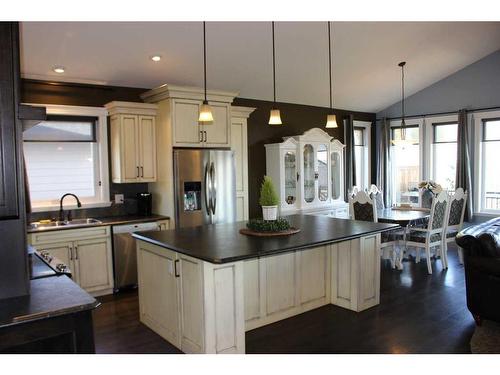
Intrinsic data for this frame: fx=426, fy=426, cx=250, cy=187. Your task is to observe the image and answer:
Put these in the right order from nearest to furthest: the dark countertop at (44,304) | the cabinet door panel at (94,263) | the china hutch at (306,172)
→ the dark countertop at (44,304) < the cabinet door panel at (94,263) < the china hutch at (306,172)

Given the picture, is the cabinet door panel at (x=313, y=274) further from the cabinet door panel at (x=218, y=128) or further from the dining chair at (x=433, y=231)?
the cabinet door panel at (x=218, y=128)

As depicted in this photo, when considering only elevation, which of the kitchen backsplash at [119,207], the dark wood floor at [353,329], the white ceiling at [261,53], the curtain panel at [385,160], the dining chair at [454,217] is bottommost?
the dark wood floor at [353,329]

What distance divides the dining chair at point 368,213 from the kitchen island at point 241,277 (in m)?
A: 1.22

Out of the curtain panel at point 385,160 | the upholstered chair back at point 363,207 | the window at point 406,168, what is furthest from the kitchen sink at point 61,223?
the window at point 406,168

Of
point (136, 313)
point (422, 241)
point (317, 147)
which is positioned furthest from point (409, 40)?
point (136, 313)

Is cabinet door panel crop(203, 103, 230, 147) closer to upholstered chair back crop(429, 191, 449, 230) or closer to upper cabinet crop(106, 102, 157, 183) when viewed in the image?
upper cabinet crop(106, 102, 157, 183)

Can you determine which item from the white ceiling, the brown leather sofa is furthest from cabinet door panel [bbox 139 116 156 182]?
the brown leather sofa

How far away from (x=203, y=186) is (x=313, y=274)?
5.70 feet

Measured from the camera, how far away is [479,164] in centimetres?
701

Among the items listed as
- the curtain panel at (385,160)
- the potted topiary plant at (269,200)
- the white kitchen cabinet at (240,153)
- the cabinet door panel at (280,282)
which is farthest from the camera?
the curtain panel at (385,160)

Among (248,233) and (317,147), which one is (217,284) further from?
(317,147)

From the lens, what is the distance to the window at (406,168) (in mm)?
7910

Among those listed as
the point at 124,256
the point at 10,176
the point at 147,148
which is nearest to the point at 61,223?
the point at 124,256

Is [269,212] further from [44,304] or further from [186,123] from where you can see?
[44,304]
